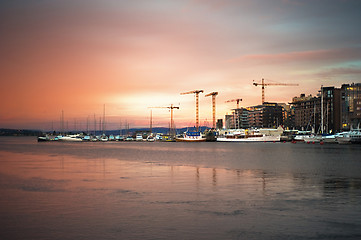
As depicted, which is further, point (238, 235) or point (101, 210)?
point (101, 210)

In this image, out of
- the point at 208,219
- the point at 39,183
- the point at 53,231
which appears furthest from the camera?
the point at 39,183

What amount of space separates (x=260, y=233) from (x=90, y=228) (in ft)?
23.5

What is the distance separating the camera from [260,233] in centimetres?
1523

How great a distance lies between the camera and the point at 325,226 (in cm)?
1623

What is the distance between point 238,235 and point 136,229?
14.1 feet

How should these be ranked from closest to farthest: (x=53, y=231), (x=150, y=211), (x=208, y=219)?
(x=53, y=231) < (x=208, y=219) < (x=150, y=211)

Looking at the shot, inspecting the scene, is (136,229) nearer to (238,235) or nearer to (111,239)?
(111,239)

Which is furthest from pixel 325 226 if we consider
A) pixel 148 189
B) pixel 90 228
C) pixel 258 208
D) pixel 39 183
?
pixel 39 183

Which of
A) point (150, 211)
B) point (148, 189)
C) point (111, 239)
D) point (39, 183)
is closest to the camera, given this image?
point (111, 239)

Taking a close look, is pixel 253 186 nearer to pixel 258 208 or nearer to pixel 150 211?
pixel 258 208

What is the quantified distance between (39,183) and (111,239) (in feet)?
65.1

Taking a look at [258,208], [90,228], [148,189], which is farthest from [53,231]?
[148,189]

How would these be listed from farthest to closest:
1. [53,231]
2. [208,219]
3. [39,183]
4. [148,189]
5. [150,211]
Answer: [39,183] < [148,189] < [150,211] < [208,219] < [53,231]

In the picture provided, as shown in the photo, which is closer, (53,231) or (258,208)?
(53,231)
